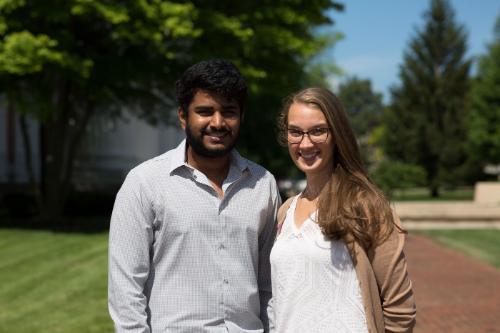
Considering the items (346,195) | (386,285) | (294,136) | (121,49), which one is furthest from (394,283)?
(121,49)

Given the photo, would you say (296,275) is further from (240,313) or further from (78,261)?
(78,261)

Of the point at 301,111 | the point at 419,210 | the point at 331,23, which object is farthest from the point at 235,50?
the point at 301,111

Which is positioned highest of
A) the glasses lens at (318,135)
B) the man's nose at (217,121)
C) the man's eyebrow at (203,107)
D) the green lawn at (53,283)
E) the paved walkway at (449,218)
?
the man's eyebrow at (203,107)

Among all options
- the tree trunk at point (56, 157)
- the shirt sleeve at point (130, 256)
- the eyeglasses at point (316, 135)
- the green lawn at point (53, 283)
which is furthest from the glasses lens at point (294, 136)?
the tree trunk at point (56, 157)

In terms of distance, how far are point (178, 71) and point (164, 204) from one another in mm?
15175

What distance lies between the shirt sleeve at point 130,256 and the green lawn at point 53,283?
435cm

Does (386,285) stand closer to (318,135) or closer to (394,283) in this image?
(394,283)

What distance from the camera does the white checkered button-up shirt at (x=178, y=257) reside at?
2.56 meters

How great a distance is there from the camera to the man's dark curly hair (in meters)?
2.63

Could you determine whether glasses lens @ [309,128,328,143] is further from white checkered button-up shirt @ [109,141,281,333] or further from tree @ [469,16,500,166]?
tree @ [469,16,500,166]

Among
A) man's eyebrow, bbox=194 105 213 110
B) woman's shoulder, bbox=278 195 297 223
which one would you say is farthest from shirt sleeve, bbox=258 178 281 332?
man's eyebrow, bbox=194 105 213 110

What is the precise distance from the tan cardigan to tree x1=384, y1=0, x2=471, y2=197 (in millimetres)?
44266

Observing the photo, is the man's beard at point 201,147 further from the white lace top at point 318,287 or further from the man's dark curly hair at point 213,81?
the white lace top at point 318,287

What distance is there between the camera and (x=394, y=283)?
2.54 meters
